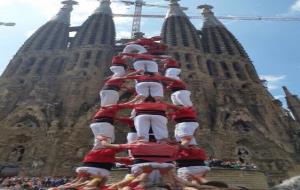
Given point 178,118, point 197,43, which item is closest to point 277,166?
point 197,43

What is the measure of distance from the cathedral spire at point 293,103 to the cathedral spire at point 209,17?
15727 mm

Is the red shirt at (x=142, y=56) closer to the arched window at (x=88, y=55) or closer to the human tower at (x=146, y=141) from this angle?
the human tower at (x=146, y=141)

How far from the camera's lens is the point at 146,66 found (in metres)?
12.9

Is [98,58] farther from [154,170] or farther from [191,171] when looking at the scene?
[154,170]

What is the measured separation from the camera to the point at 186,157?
11.5 metres

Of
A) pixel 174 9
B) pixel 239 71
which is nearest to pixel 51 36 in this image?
pixel 174 9

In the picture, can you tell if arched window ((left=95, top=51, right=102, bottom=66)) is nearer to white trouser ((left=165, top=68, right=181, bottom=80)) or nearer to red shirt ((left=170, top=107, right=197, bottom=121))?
white trouser ((left=165, top=68, right=181, bottom=80))

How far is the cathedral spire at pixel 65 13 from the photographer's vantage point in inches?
2287

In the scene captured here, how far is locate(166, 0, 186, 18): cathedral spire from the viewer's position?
58.7m

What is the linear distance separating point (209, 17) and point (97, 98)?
2790cm

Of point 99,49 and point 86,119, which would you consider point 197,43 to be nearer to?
point 99,49

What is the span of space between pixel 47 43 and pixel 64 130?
19.8 metres

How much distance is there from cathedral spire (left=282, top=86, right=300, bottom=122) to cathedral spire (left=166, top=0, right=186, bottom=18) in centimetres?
2046

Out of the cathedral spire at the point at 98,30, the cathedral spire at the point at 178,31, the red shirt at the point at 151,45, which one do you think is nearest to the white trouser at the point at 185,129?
the red shirt at the point at 151,45
